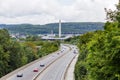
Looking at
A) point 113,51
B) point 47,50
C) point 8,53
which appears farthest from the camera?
point 47,50

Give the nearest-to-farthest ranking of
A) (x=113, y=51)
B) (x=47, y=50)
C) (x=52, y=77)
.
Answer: (x=113, y=51) < (x=52, y=77) < (x=47, y=50)

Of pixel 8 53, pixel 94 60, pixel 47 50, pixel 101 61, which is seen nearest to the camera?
pixel 101 61

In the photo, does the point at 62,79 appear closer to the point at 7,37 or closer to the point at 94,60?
the point at 7,37

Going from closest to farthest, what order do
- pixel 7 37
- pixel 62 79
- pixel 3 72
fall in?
pixel 62 79 < pixel 3 72 < pixel 7 37

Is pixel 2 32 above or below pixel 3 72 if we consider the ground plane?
above

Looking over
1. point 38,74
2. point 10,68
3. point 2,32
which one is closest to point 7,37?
point 2,32

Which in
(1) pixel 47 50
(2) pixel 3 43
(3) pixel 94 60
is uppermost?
(3) pixel 94 60

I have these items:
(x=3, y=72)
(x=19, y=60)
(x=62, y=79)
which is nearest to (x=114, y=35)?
(x=62, y=79)

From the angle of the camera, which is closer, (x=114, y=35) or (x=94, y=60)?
(x=114, y=35)

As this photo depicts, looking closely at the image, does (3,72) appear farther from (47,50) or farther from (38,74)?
(47,50)
